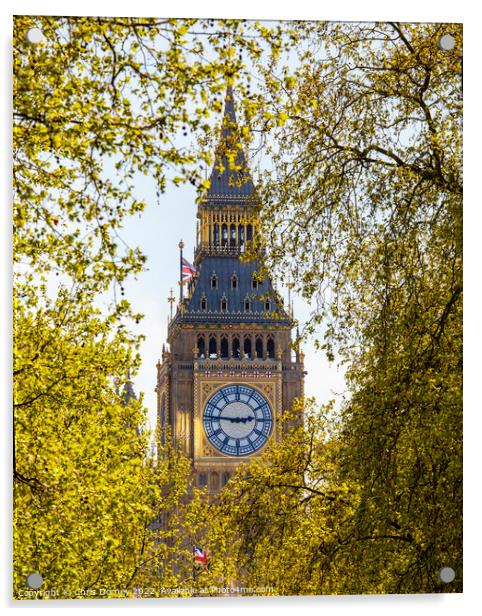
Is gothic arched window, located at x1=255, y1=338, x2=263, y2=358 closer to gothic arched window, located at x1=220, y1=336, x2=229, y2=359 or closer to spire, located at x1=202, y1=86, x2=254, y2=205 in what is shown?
gothic arched window, located at x1=220, y1=336, x2=229, y2=359

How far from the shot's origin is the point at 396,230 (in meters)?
14.2

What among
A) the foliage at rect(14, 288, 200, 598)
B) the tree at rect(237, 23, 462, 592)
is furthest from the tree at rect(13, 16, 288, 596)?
the tree at rect(237, 23, 462, 592)

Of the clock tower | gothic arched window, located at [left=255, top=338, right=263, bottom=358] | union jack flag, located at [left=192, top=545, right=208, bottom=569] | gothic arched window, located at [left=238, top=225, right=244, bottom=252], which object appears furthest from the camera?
gothic arched window, located at [left=255, top=338, right=263, bottom=358]

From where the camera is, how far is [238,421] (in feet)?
50.4

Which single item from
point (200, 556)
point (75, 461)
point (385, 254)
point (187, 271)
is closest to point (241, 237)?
point (187, 271)

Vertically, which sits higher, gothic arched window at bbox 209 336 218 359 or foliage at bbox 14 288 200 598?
gothic arched window at bbox 209 336 218 359

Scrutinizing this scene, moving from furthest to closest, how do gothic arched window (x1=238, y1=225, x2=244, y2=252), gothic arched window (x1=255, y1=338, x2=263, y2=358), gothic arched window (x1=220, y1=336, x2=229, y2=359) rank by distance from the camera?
gothic arched window (x1=220, y1=336, x2=229, y2=359) < gothic arched window (x1=255, y1=338, x2=263, y2=358) < gothic arched window (x1=238, y1=225, x2=244, y2=252)

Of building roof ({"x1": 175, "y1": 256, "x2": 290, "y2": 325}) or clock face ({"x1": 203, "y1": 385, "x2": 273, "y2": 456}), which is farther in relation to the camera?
clock face ({"x1": 203, "y1": 385, "x2": 273, "y2": 456})

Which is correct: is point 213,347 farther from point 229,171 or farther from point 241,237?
point 229,171

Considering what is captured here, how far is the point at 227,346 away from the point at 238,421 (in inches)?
29.8

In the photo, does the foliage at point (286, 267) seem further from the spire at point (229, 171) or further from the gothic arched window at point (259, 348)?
the gothic arched window at point (259, 348)

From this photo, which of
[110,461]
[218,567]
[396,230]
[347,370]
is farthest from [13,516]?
[396,230]

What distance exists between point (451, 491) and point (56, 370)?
3642 mm

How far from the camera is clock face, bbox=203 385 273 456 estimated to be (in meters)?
15.5
